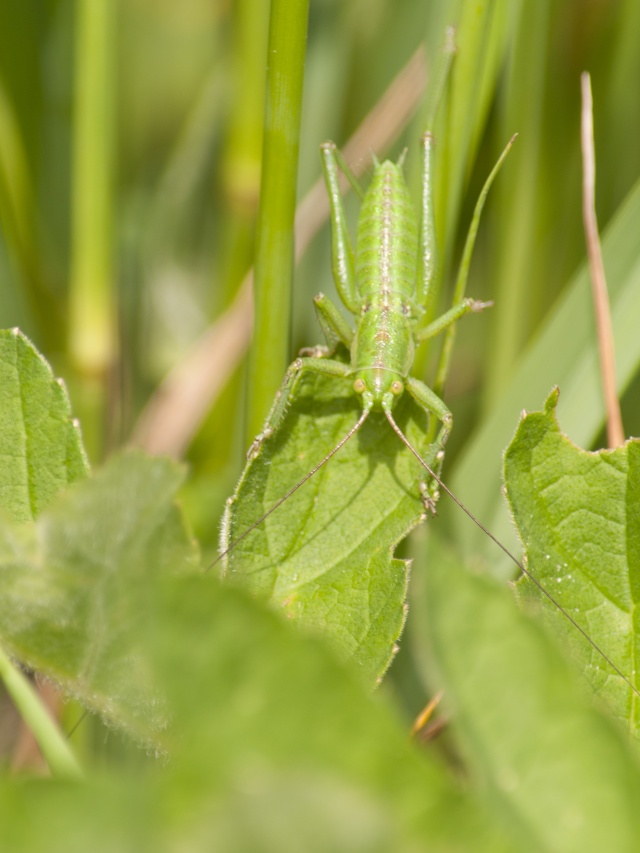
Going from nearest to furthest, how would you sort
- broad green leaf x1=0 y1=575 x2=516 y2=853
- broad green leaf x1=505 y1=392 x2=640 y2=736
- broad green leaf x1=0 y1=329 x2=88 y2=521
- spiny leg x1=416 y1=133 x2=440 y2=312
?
broad green leaf x1=0 y1=575 x2=516 y2=853
broad green leaf x1=505 y1=392 x2=640 y2=736
broad green leaf x1=0 y1=329 x2=88 y2=521
spiny leg x1=416 y1=133 x2=440 y2=312

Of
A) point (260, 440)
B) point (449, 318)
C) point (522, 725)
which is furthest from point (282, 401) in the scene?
point (522, 725)

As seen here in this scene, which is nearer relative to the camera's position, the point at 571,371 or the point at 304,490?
the point at 304,490

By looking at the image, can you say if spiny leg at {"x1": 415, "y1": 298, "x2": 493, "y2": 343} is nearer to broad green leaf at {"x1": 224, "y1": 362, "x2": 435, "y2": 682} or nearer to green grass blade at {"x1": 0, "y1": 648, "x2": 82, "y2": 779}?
broad green leaf at {"x1": 224, "y1": 362, "x2": 435, "y2": 682}

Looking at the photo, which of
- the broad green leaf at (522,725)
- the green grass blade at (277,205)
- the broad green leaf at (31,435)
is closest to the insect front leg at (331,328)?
the green grass blade at (277,205)

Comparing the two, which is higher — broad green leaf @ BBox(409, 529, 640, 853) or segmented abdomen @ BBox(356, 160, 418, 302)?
segmented abdomen @ BBox(356, 160, 418, 302)

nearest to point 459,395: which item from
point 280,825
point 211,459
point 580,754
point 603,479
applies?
point 211,459

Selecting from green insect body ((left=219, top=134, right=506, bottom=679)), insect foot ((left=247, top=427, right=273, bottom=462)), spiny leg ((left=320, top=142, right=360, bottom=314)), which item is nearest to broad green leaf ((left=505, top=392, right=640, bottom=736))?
green insect body ((left=219, top=134, right=506, bottom=679))

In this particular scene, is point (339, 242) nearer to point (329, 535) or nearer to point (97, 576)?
point (329, 535)
